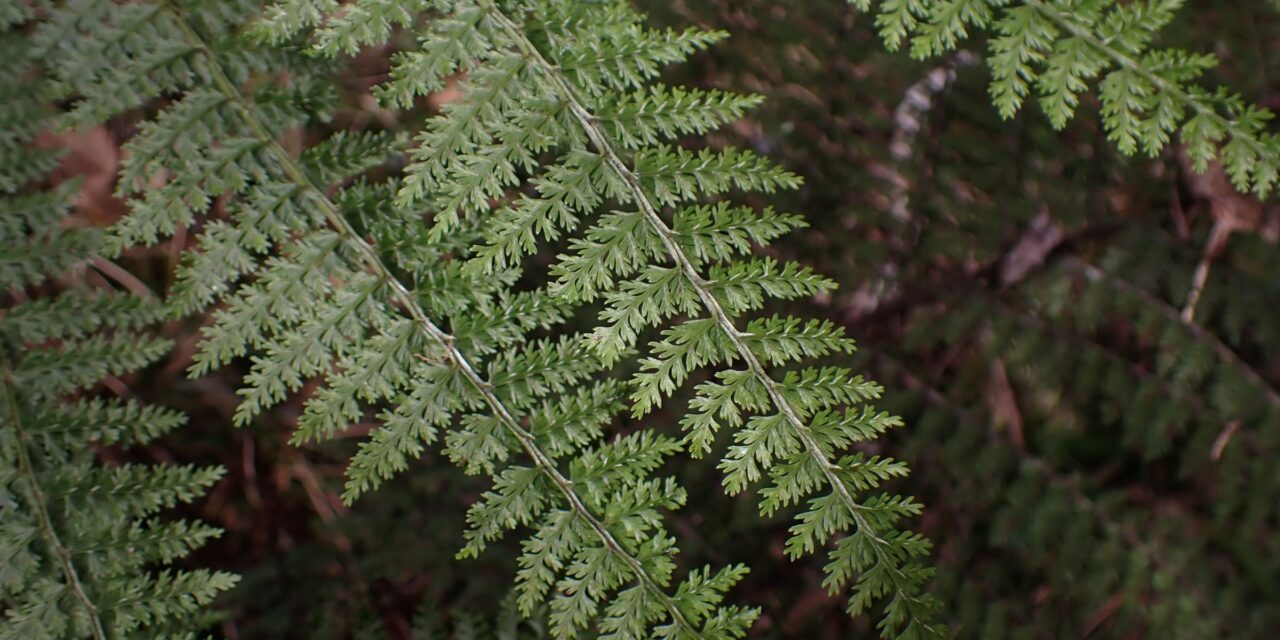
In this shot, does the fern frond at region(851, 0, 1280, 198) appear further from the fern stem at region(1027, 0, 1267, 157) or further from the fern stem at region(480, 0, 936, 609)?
the fern stem at region(480, 0, 936, 609)

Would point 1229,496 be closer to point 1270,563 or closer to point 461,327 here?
point 1270,563

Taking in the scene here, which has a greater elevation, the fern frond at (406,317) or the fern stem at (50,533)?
the fern frond at (406,317)

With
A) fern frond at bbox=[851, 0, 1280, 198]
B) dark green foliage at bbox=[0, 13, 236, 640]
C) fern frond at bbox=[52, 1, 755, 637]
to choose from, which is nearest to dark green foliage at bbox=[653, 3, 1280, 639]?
fern frond at bbox=[851, 0, 1280, 198]

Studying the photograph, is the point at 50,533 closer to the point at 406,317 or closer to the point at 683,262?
the point at 406,317

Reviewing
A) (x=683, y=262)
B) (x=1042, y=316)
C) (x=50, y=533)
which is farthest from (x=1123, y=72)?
(x=50, y=533)

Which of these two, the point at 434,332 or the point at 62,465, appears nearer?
the point at 434,332

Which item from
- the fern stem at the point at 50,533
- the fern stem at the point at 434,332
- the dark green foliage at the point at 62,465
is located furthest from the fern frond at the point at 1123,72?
the fern stem at the point at 50,533

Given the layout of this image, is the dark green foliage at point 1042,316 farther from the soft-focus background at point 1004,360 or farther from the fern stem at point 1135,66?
the fern stem at point 1135,66
